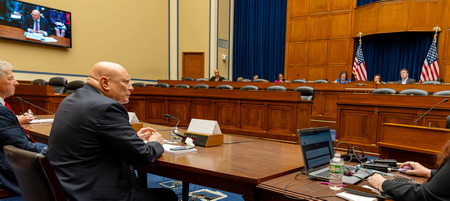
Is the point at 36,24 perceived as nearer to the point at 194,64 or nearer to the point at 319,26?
the point at 194,64

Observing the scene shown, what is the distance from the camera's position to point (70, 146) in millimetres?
A: 1437

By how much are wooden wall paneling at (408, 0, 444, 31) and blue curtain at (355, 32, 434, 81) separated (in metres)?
0.39

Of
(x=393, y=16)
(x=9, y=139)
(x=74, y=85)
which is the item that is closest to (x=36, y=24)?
(x=74, y=85)

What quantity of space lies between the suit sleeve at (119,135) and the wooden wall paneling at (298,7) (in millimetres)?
10661

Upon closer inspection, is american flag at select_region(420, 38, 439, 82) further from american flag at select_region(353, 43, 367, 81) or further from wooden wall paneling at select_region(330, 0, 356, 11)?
wooden wall paneling at select_region(330, 0, 356, 11)

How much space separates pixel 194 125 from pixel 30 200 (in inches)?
46.0

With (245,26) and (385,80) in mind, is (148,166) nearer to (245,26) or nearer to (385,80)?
(385,80)

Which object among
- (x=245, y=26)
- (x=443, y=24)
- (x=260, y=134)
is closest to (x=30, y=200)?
(x=260, y=134)

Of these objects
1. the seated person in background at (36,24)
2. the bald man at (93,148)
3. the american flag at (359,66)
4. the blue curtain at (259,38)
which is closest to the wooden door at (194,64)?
the blue curtain at (259,38)

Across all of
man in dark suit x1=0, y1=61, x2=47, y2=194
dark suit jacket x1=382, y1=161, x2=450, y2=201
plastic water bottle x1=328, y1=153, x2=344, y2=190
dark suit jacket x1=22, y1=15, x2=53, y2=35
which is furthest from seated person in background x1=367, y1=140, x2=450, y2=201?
dark suit jacket x1=22, y1=15, x2=53, y2=35

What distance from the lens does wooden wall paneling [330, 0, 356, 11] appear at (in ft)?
33.3

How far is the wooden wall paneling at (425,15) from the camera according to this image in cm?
865

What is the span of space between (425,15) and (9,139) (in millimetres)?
10069

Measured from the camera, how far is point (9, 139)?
1.95 metres
